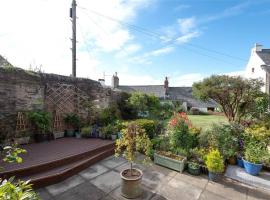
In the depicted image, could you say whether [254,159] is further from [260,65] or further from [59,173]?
[260,65]

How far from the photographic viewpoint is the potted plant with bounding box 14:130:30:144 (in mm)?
5473

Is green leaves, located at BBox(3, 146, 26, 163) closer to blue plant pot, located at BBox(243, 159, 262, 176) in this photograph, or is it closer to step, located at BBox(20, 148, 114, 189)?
step, located at BBox(20, 148, 114, 189)

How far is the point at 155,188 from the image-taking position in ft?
12.0

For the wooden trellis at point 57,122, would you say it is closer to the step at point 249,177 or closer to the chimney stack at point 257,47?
the step at point 249,177

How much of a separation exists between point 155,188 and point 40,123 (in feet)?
14.9

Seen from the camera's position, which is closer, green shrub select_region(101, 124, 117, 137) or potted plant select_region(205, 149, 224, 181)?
potted plant select_region(205, 149, 224, 181)

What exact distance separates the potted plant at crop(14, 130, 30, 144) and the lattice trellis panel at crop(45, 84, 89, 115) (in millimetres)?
1269

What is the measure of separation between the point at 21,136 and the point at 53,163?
2307 mm

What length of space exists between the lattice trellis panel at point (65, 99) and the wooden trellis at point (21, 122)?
1.04m

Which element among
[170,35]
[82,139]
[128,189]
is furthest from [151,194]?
[170,35]

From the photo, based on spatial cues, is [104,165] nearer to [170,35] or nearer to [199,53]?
[170,35]

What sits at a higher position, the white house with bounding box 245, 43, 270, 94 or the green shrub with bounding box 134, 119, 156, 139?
the white house with bounding box 245, 43, 270, 94

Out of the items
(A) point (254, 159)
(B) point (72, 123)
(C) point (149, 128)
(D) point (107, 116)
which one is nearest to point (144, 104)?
(D) point (107, 116)

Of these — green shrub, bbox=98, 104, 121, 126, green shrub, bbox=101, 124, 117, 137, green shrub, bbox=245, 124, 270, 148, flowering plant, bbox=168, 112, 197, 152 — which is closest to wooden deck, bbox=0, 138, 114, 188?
green shrub, bbox=101, 124, 117, 137
